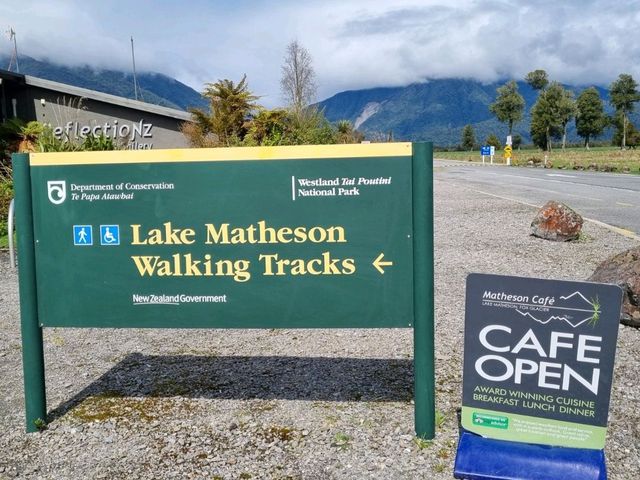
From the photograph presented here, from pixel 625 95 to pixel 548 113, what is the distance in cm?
1315

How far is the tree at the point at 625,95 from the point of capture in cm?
9775

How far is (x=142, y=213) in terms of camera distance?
11.7 feet

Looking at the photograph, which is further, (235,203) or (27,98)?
(27,98)

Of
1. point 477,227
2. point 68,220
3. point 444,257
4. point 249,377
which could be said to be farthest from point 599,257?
point 68,220

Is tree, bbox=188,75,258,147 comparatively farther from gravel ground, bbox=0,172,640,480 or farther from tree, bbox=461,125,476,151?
tree, bbox=461,125,476,151

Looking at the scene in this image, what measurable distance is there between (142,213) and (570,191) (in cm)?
1964

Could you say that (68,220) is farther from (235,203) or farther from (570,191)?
(570,191)

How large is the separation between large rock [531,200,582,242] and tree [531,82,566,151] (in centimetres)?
9035

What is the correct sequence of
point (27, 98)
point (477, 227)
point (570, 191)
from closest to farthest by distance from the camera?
1. point (477, 227)
2. point (27, 98)
3. point (570, 191)

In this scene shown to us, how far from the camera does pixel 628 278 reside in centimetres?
556

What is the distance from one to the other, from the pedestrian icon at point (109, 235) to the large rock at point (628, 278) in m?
4.06

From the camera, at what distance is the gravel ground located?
3.28m

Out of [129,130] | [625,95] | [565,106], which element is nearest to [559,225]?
[129,130]

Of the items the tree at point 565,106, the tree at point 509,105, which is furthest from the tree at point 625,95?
the tree at point 509,105
